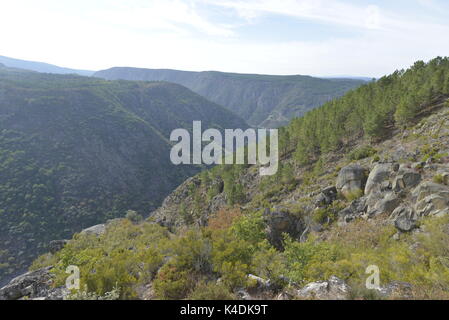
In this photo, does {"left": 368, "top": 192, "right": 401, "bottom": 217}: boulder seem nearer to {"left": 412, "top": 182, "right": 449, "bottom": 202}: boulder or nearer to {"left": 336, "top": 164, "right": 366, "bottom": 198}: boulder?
{"left": 412, "top": 182, "right": 449, "bottom": 202}: boulder

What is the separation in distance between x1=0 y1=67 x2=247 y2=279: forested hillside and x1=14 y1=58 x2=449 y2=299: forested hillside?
41.8 metres

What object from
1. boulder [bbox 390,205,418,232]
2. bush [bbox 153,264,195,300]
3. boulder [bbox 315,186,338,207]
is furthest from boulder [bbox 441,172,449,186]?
bush [bbox 153,264,195,300]

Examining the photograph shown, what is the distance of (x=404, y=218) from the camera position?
48.5 ft

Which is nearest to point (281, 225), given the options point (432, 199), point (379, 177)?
point (379, 177)

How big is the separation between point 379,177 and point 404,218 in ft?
21.7

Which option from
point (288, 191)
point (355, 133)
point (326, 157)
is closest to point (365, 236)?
point (288, 191)

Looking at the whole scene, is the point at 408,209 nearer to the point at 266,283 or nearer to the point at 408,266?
the point at 408,266

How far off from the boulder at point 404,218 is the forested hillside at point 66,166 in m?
75.0

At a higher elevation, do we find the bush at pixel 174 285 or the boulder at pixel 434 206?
the boulder at pixel 434 206

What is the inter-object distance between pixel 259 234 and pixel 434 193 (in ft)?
36.6

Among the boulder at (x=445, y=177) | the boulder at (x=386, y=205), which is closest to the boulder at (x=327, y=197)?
the boulder at (x=386, y=205)

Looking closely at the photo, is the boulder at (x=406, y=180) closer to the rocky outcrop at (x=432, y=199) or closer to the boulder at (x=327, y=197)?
the rocky outcrop at (x=432, y=199)

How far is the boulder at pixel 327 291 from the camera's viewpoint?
7.56m
